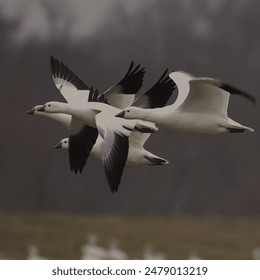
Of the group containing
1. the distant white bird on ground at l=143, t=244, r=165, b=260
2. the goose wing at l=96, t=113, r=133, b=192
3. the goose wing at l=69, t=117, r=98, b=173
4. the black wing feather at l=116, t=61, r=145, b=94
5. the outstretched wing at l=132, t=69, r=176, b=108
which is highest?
the black wing feather at l=116, t=61, r=145, b=94

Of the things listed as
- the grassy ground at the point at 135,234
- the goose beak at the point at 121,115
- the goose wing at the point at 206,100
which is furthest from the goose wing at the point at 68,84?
the grassy ground at the point at 135,234

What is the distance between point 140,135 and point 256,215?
91 centimetres

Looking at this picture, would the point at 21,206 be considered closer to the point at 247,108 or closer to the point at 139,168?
the point at 139,168

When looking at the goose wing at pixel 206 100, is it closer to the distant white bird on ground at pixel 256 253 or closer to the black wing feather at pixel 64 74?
the black wing feather at pixel 64 74

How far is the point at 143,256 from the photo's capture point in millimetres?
4324

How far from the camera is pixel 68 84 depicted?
4.13 meters

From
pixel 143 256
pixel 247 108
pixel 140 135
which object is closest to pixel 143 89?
pixel 140 135

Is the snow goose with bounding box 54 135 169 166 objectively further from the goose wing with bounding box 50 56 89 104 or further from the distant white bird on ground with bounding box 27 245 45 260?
the distant white bird on ground with bounding box 27 245 45 260

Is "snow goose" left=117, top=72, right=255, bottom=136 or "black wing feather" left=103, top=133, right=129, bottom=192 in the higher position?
"snow goose" left=117, top=72, right=255, bottom=136

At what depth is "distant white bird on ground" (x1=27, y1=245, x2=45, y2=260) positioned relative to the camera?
14.1ft

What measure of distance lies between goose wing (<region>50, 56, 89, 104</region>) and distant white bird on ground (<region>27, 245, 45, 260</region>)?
2.92 feet

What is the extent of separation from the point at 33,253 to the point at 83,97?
0.94 metres

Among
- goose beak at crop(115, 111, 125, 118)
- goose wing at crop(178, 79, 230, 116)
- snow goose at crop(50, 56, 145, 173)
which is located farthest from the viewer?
snow goose at crop(50, 56, 145, 173)

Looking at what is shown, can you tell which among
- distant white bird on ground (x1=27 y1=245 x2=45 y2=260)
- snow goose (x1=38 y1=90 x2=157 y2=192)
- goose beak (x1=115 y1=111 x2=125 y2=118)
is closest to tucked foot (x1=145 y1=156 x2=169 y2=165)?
snow goose (x1=38 y1=90 x2=157 y2=192)
